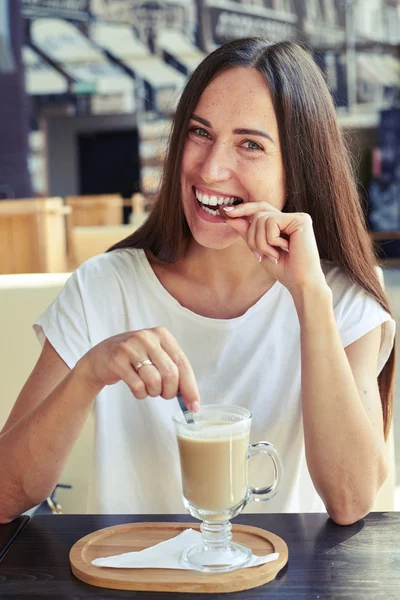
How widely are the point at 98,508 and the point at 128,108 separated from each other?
30.7 feet

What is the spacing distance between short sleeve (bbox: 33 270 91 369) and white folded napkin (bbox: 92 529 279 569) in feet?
1.53

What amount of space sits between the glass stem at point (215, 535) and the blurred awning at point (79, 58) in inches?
387

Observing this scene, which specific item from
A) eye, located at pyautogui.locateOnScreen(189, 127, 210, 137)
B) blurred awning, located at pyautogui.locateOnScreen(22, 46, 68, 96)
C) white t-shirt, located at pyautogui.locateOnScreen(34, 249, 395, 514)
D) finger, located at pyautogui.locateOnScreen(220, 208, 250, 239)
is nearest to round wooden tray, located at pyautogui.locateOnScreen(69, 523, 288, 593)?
white t-shirt, located at pyautogui.locateOnScreen(34, 249, 395, 514)

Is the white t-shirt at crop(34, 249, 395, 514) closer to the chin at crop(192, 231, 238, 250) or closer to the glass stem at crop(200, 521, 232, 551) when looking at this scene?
the chin at crop(192, 231, 238, 250)

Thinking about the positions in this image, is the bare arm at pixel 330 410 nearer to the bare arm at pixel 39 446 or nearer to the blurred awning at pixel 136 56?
the bare arm at pixel 39 446

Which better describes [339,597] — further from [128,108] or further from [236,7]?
[236,7]

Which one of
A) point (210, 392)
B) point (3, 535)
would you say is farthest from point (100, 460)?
point (3, 535)

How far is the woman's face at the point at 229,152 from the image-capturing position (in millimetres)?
1521

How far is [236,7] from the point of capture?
10.7 metres

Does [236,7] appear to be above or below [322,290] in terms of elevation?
above

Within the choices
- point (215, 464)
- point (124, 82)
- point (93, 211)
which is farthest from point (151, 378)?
point (124, 82)

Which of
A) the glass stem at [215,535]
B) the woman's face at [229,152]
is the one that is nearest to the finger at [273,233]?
the woman's face at [229,152]

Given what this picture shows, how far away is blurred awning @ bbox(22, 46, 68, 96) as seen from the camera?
410 inches

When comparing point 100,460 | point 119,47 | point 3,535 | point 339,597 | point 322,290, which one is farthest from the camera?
point 119,47
